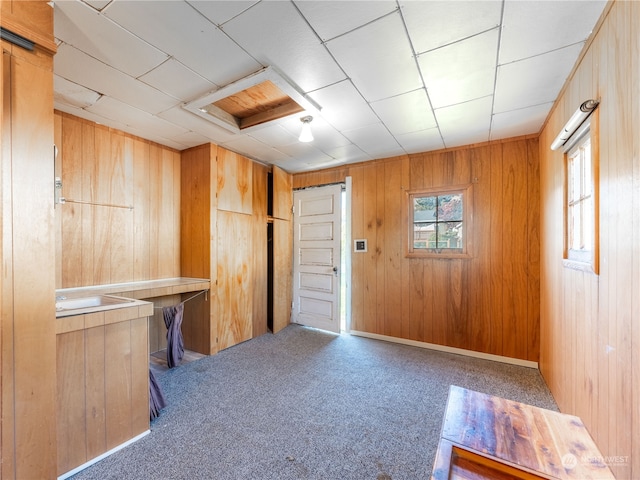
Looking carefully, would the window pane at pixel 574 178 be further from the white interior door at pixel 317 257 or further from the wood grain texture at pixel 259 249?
the wood grain texture at pixel 259 249

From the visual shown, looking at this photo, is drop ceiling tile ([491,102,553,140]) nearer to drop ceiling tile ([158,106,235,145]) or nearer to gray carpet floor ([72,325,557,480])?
gray carpet floor ([72,325,557,480])

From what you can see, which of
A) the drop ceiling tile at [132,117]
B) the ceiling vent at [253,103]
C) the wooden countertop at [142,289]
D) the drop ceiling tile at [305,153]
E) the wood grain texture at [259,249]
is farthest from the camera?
the wood grain texture at [259,249]

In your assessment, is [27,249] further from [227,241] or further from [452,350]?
[452,350]

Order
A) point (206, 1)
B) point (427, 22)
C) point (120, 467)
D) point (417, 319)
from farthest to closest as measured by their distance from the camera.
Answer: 1. point (417, 319)
2. point (120, 467)
3. point (427, 22)
4. point (206, 1)

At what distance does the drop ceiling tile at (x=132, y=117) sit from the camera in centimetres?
237

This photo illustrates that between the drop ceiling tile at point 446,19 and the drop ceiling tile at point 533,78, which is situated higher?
the drop ceiling tile at point 446,19

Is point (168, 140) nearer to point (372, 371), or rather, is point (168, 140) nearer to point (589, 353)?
point (372, 371)

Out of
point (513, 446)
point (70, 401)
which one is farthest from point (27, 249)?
point (513, 446)

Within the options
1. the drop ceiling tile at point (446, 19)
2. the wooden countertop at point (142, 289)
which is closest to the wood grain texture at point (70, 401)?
the wooden countertop at point (142, 289)

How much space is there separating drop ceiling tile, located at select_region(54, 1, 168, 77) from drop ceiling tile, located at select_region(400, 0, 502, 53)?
59.4 inches

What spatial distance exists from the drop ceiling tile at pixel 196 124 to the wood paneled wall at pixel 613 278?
9.35 ft

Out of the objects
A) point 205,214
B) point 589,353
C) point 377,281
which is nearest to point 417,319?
point 377,281

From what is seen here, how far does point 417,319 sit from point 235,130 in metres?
3.10

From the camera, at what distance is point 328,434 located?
73.5 inches
